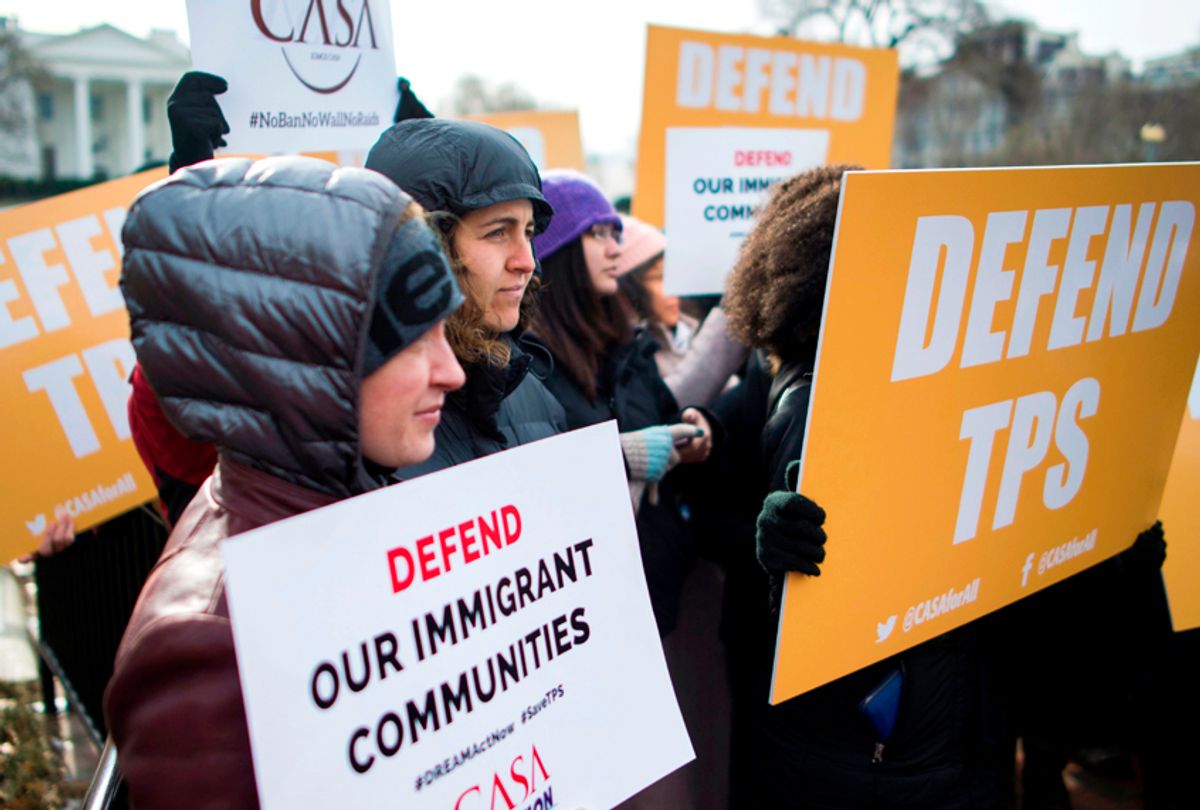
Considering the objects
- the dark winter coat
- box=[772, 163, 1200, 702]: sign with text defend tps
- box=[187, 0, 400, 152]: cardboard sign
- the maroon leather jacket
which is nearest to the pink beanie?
the dark winter coat

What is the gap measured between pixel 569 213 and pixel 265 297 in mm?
1598

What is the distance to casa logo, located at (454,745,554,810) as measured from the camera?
1.16m

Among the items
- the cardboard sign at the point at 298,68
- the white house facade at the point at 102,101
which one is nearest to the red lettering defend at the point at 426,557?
the cardboard sign at the point at 298,68

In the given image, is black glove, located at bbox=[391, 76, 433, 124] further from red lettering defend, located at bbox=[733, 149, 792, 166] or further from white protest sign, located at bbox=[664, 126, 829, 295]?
red lettering defend, located at bbox=[733, 149, 792, 166]

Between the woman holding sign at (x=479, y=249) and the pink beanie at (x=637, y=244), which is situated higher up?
the woman holding sign at (x=479, y=249)

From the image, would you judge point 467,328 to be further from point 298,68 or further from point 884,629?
point 298,68

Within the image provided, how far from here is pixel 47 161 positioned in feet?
160

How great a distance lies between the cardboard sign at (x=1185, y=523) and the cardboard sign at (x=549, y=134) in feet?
10.4

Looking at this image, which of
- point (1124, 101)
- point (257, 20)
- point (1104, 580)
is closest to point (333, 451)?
point (257, 20)

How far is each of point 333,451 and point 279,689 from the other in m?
0.27

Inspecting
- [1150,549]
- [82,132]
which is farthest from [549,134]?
[82,132]

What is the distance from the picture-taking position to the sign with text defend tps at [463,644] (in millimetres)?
990

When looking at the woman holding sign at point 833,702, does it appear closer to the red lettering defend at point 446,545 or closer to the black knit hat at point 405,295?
the red lettering defend at point 446,545

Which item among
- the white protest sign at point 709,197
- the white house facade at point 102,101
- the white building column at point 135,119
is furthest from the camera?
Result: the white building column at point 135,119
